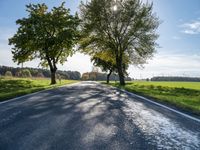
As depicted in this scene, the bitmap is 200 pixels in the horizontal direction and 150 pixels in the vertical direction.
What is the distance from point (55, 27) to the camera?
38.3m

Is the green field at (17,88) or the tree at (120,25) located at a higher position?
the tree at (120,25)

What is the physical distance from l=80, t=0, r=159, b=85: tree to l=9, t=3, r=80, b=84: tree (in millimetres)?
3081

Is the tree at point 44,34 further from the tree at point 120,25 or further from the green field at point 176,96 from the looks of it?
the green field at point 176,96

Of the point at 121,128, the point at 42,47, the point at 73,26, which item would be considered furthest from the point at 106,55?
the point at 121,128

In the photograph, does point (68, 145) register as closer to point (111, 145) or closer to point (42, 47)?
point (111, 145)

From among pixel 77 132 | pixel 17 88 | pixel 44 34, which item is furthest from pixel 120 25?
pixel 77 132

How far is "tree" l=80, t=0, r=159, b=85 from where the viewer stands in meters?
33.6

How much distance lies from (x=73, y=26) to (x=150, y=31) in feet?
36.2

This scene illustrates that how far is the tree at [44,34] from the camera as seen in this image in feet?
119

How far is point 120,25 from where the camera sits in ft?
113

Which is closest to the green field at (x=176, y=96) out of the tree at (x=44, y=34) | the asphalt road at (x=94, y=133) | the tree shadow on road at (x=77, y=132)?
the asphalt road at (x=94, y=133)

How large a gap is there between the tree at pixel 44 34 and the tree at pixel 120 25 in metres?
3.08

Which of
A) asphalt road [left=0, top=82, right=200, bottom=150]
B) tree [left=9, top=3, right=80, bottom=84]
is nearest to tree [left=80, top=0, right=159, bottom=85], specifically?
tree [left=9, top=3, right=80, bottom=84]

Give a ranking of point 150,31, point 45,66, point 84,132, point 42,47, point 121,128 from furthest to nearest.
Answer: point 45,66, point 42,47, point 150,31, point 121,128, point 84,132
